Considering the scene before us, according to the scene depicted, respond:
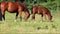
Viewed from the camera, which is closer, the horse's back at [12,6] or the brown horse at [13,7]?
the brown horse at [13,7]

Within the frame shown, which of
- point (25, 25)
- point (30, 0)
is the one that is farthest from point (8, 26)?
point (30, 0)

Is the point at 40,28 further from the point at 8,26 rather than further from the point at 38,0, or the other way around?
the point at 38,0

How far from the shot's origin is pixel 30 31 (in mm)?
12461

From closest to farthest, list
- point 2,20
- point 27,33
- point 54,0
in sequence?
point 27,33 < point 2,20 < point 54,0

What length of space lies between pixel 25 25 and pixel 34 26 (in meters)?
0.54

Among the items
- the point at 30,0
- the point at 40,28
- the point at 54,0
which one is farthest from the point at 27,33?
the point at 30,0

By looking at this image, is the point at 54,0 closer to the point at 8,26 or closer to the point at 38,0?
the point at 38,0

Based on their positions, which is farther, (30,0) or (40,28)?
(30,0)

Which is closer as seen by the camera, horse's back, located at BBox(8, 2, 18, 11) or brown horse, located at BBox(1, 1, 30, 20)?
brown horse, located at BBox(1, 1, 30, 20)

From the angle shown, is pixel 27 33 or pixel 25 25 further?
pixel 25 25

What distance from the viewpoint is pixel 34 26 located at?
13.8 m

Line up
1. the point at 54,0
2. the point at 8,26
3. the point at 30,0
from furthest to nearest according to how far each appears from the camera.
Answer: the point at 30,0 → the point at 54,0 → the point at 8,26

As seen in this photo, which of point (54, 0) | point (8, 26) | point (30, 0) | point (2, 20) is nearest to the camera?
point (8, 26)

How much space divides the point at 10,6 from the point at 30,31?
4506mm
